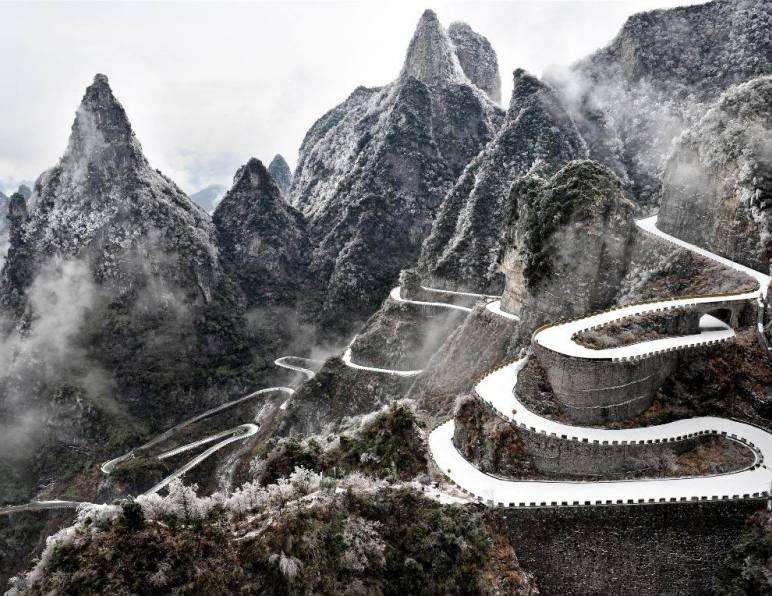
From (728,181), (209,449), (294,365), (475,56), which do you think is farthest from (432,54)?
(728,181)

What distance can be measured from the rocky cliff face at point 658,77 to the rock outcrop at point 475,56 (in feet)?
206

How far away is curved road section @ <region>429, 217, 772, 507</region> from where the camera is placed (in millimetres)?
23922

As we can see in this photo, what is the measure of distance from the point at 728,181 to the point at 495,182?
5252 centimetres

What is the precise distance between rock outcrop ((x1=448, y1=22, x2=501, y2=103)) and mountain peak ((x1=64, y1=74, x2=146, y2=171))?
9140 centimetres

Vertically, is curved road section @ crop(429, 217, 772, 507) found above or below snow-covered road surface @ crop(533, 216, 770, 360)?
below

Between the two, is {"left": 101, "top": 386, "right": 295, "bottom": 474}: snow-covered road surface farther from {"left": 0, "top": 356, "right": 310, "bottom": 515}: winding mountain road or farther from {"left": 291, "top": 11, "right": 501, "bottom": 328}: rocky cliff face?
{"left": 291, "top": 11, "right": 501, "bottom": 328}: rocky cliff face

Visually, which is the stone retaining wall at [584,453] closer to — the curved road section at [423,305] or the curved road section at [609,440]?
the curved road section at [609,440]

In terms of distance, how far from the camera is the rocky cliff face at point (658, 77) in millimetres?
77562

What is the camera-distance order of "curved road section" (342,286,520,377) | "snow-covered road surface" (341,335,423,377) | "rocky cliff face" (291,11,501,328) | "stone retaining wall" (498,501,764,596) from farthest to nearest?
"rocky cliff face" (291,11,501,328) < "snow-covered road surface" (341,335,423,377) < "curved road section" (342,286,520,377) < "stone retaining wall" (498,501,764,596)

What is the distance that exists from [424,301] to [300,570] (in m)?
57.6

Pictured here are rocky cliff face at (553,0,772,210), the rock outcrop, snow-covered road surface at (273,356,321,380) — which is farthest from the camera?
the rock outcrop

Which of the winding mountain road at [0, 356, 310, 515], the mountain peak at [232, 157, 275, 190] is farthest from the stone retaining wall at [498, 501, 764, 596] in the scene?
the mountain peak at [232, 157, 275, 190]

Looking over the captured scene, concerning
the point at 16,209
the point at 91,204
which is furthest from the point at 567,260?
the point at 16,209

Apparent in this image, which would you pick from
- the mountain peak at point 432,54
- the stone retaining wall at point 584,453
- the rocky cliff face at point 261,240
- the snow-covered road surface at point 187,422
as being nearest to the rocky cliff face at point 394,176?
the mountain peak at point 432,54
